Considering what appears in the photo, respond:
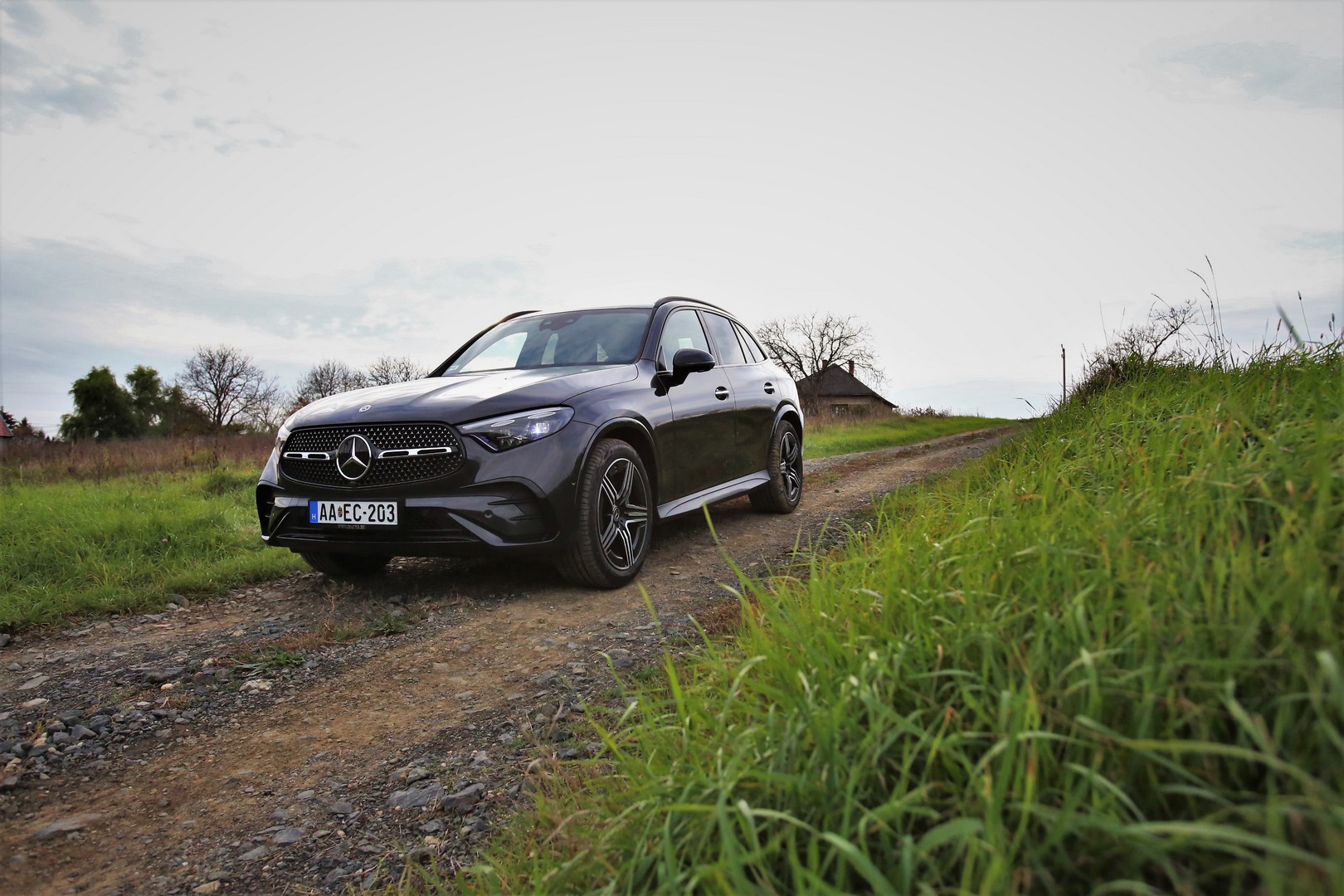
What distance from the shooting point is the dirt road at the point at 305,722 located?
2104mm

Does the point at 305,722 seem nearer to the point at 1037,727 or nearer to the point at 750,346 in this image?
the point at 1037,727

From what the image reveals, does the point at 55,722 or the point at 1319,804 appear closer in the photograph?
the point at 1319,804

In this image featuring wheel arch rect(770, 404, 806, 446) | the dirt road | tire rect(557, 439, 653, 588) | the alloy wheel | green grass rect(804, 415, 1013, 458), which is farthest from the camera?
green grass rect(804, 415, 1013, 458)

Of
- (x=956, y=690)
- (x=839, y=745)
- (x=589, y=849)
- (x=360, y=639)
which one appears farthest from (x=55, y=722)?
(x=956, y=690)

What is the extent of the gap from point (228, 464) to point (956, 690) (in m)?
13.4

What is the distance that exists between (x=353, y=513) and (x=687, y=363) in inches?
87.8

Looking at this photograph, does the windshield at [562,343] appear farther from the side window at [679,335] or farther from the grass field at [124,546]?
the grass field at [124,546]

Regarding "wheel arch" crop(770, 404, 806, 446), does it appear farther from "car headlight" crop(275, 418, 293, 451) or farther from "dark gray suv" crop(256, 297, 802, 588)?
"car headlight" crop(275, 418, 293, 451)

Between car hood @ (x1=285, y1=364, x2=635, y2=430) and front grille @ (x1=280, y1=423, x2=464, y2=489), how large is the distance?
6 centimetres

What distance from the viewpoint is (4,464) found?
43.0ft

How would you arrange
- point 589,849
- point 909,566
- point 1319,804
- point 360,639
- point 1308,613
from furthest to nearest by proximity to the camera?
point 360,639
point 909,566
point 589,849
point 1308,613
point 1319,804

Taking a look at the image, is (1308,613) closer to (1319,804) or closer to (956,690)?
(1319,804)

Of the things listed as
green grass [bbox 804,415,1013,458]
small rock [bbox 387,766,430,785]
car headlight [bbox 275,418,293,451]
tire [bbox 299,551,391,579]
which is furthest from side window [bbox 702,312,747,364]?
green grass [bbox 804,415,1013,458]

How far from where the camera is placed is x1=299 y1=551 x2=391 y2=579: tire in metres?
5.07
